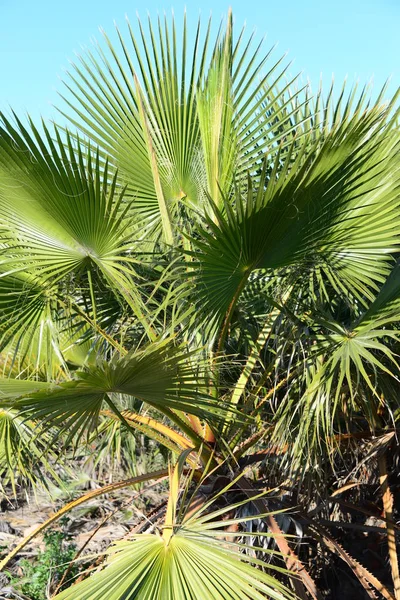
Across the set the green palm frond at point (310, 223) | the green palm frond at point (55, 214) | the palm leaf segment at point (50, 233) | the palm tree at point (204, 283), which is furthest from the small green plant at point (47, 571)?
the green palm frond at point (310, 223)

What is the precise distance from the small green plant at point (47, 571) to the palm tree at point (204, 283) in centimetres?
109

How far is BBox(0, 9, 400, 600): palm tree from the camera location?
2490mm

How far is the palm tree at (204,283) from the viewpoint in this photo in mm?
2490

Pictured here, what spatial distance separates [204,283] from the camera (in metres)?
2.75

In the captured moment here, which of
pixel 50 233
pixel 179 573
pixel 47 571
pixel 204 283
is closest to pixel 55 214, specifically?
pixel 50 233

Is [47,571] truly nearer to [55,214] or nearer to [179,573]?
[179,573]

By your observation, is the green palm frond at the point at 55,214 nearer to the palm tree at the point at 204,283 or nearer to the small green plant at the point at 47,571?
the palm tree at the point at 204,283

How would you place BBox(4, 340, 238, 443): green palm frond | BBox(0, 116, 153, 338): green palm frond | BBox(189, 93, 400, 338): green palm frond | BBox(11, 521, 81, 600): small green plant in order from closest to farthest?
1. BBox(4, 340, 238, 443): green palm frond
2. BBox(189, 93, 400, 338): green palm frond
3. BBox(0, 116, 153, 338): green palm frond
4. BBox(11, 521, 81, 600): small green plant

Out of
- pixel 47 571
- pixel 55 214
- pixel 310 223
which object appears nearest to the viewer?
pixel 310 223

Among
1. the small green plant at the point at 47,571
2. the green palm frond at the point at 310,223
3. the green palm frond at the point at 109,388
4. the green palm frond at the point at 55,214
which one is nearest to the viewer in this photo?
the green palm frond at the point at 109,388

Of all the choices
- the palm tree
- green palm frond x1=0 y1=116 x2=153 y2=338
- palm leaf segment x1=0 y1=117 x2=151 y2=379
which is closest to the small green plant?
the palm tree

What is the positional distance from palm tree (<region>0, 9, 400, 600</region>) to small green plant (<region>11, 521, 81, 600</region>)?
1090 mm

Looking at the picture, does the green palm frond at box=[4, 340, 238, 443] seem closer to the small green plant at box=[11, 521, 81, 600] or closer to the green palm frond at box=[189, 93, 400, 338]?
the green palm frond at box=[189, 93, 400, 338]

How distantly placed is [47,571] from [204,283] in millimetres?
2880
